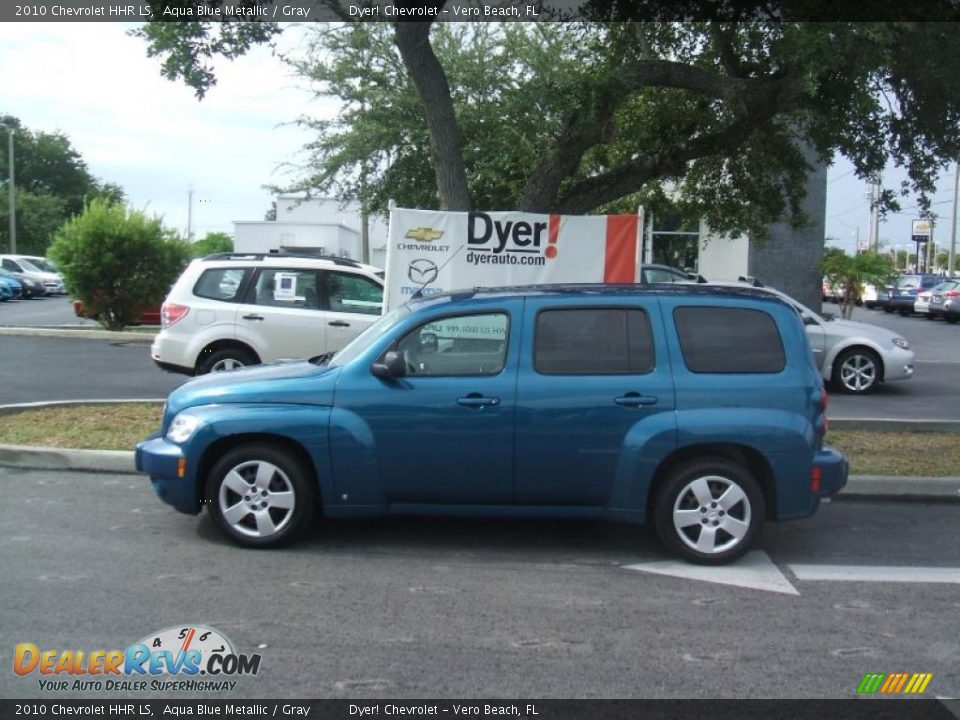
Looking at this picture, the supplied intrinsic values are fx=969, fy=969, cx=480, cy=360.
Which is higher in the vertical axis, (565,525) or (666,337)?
(666,337)

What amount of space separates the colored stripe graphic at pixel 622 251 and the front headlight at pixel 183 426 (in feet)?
17.0

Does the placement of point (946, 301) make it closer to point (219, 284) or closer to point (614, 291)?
point (219, 284)

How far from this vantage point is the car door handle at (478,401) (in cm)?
606

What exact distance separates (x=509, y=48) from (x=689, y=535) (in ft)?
56.4

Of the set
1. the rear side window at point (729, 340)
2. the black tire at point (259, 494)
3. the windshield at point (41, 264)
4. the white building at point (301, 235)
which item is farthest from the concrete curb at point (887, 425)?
the windshield at point (41, 264)

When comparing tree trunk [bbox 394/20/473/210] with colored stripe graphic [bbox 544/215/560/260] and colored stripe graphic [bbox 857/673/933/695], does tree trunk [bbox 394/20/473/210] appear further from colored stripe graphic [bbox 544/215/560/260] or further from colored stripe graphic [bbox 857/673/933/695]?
colored stripe graphic [bbox 857/673/933/695]

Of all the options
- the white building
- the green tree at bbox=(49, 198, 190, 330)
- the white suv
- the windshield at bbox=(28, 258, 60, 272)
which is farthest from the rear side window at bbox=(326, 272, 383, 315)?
the windshield at bbox=(28, 258, 60, 272)

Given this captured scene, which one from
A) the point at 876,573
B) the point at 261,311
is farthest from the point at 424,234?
the point at 876,573

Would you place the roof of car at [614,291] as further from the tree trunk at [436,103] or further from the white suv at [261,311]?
the white suv at [261,311]

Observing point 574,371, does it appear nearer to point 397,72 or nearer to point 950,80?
point 950,80

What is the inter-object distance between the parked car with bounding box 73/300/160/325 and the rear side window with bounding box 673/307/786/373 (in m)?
16.8

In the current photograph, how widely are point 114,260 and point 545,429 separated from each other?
1621 cm

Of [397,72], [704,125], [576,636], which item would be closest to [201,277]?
[704,125]

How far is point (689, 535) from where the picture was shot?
20.2ft
